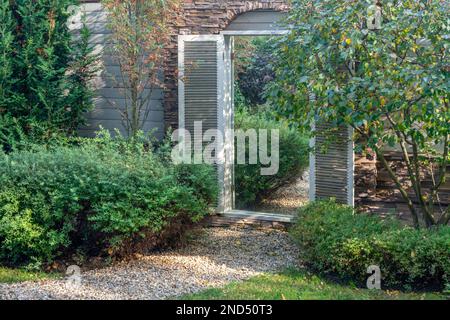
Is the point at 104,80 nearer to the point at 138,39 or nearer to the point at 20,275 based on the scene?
the point at 138,39

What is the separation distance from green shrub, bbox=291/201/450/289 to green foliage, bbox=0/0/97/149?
13.4 feet

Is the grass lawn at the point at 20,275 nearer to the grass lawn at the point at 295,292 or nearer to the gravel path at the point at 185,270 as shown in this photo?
the gravel path at the point at 185,270

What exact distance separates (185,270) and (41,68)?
12.5ft

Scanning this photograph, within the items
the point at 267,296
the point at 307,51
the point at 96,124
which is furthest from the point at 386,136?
the point at 96,124

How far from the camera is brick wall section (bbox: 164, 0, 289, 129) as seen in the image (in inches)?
354

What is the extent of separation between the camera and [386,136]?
6836 mm

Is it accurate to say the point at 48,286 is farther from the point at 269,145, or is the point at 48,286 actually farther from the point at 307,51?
the point at 269,145

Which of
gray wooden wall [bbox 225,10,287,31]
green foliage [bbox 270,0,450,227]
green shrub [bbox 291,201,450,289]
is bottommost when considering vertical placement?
green shrub [bbox 291,201,450,289]

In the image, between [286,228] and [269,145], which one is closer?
[286,228]

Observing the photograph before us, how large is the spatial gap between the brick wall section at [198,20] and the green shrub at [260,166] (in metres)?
0.97

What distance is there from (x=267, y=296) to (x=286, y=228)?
9.48ft

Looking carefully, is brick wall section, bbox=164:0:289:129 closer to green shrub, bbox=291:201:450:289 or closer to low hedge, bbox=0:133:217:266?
low hedge, bbox=0:133:217:266

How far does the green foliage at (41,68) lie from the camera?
31.3 feet

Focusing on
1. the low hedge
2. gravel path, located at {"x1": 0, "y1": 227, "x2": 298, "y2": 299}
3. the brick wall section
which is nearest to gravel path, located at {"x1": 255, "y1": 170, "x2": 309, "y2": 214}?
gravel path, located at {"x1": 0, "y1": 227, "x2": 298, "y2": 299}
